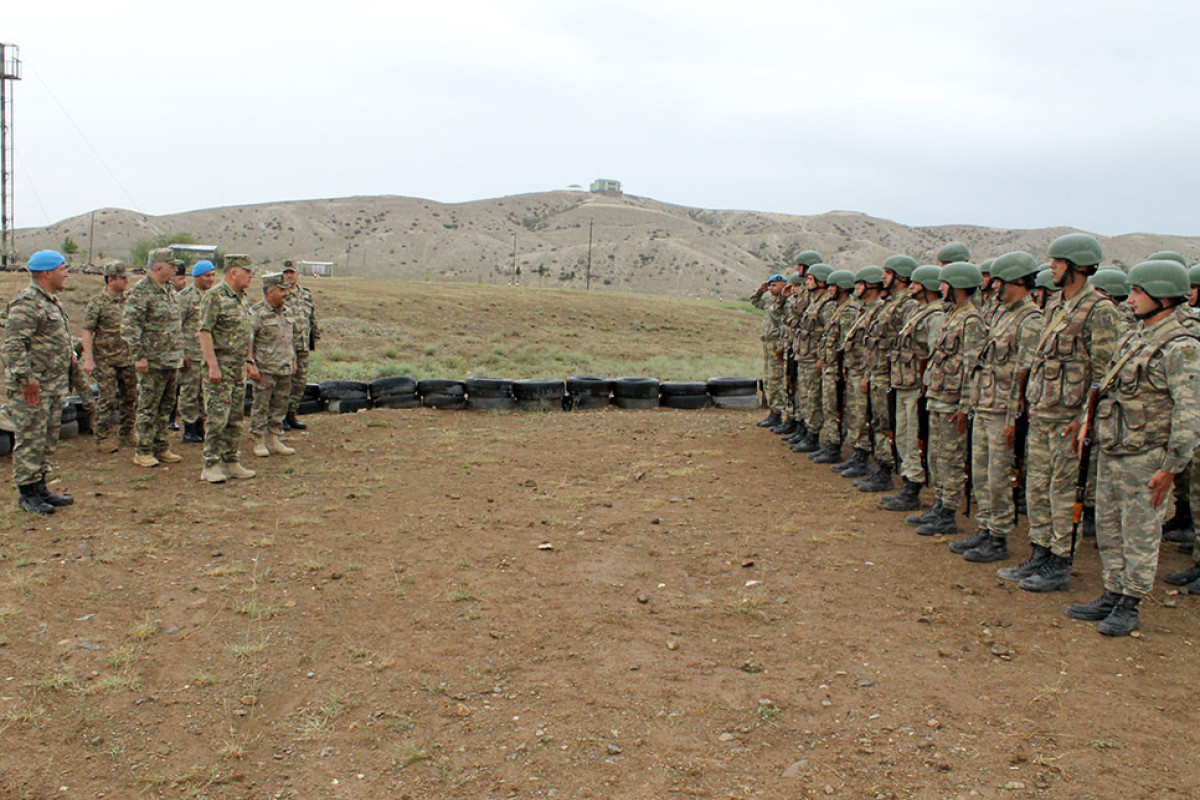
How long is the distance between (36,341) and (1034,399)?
7631 millimetres

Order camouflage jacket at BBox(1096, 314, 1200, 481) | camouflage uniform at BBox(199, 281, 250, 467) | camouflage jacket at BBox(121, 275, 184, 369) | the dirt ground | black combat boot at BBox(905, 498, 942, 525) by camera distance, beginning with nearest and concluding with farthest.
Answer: the dirt ground → camouflage jacket at BBox(1096, 314, 1200, 481) → black combat boot at BBox(905, 498, 942, 525) → camouflage uniform at BBox(199, 281, 250, 467) → camouflage jacket at BBox(121, 275, 184, 369)

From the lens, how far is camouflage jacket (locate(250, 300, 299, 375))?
8.70 meters

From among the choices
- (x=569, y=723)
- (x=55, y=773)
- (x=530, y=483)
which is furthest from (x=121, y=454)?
(x=569, y=723)

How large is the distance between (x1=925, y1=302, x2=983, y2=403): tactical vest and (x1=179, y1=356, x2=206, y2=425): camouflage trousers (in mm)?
7404

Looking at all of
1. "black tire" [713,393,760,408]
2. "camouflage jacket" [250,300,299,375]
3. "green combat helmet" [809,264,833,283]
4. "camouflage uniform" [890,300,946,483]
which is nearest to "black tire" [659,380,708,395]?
"black tire" [713,393,760,408]

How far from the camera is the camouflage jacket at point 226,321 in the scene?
7.62m

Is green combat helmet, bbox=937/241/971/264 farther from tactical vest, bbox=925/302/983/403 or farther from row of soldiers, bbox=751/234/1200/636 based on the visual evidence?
tactical vest, bbox=925/302/983/403

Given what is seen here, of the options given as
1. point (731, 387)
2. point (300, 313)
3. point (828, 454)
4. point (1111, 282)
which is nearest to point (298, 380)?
point (300, 313)

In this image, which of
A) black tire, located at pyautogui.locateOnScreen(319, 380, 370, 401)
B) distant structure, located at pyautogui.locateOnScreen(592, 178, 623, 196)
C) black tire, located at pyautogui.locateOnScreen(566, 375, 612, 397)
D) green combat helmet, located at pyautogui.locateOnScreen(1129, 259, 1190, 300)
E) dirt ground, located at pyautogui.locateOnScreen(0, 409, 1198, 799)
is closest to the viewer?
dirt ground, located at pyautogui.locateOnScreen(0, 409, 1198, 799)

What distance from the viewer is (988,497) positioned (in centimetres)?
598

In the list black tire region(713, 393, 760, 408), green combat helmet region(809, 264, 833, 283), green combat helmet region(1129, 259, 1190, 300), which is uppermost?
green combat helmet region(809, 264, 833, 283)


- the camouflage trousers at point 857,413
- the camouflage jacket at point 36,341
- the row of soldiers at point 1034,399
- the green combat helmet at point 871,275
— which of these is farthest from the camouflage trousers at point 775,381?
the camouflage jacket at point 36,341

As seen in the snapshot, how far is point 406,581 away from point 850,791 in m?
3.27

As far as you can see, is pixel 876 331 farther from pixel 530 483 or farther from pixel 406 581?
pixel 406 581
